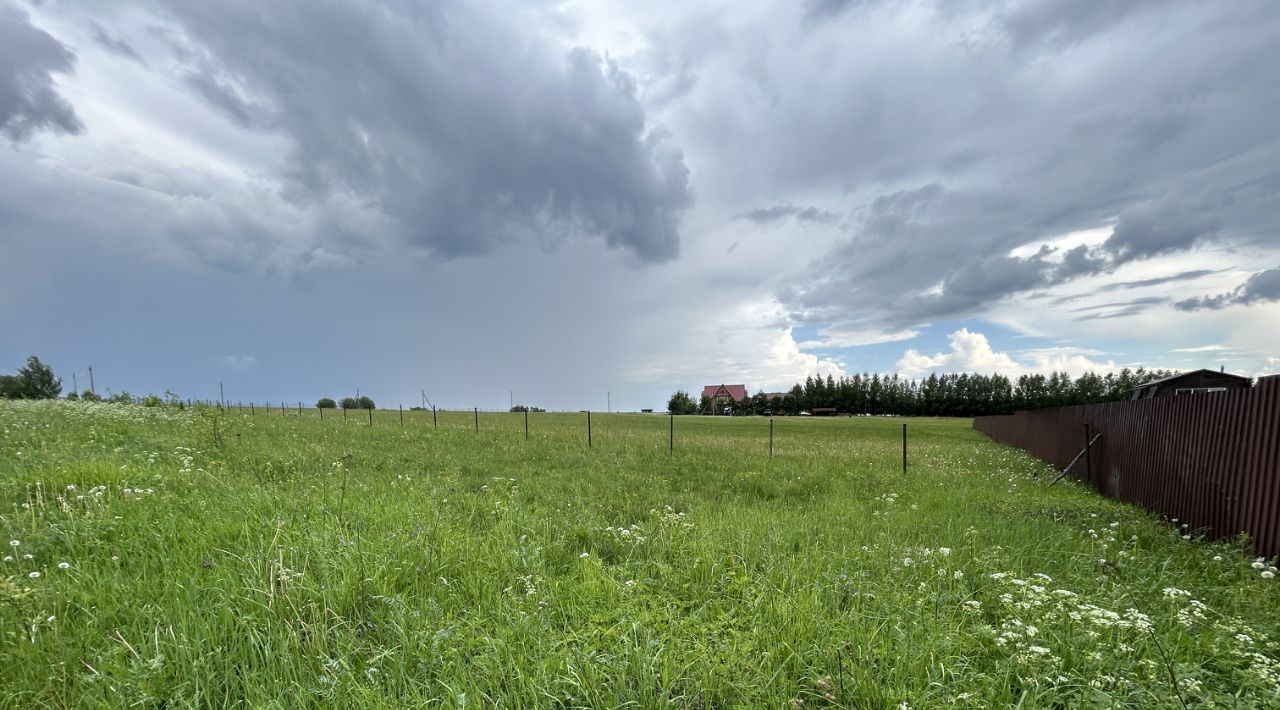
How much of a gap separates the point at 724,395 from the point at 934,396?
151 ft

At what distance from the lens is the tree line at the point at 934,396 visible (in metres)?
96.2

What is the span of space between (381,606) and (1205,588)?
763 cm

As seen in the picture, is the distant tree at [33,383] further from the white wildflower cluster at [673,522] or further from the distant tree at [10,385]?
the white wildflower cluster at [673,522]

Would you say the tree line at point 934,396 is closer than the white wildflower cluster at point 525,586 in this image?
No

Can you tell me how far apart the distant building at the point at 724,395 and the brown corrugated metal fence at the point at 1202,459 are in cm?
10732

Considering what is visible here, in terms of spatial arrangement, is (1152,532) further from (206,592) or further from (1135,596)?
(206,592)

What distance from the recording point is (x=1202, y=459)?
7391mm

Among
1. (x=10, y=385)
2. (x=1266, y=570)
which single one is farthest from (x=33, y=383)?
(x=1266, y=570)

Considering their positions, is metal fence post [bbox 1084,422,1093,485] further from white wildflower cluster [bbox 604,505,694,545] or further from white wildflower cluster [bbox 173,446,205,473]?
white wildflower cluster [bbox 173,446,205,473]

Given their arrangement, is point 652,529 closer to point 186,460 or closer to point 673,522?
point 673,522

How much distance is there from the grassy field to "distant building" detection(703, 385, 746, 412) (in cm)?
11242

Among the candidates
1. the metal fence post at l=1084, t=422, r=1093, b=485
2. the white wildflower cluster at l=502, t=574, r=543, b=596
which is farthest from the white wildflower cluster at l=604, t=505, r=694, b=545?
the metal fence post at l=1084, t=422, r=1093, b=485

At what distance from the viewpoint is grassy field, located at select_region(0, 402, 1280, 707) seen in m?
2.79

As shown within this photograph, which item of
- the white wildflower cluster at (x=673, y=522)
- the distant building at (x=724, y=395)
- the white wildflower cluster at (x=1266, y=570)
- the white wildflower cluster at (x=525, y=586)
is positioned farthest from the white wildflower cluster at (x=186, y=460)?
the distant building at (x=724, y=395)
